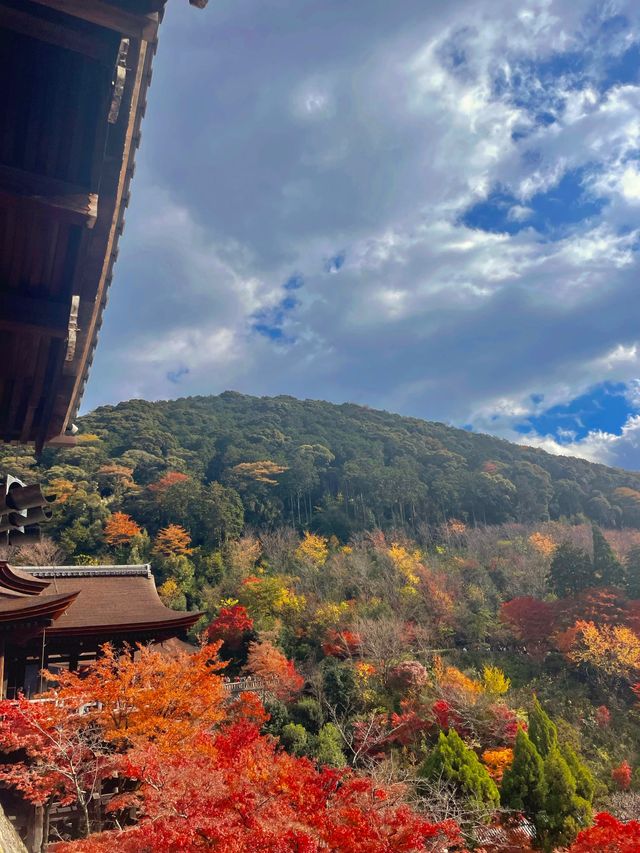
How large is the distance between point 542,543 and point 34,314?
38.2 m

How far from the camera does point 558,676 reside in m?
19.9

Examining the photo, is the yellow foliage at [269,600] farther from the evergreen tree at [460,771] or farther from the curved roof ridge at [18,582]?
the curved roof ridge at [18,582]

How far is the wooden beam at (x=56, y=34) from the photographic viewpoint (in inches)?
76.1

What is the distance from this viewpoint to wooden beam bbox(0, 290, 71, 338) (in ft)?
9.55

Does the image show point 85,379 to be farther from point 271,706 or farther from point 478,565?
point 478,565

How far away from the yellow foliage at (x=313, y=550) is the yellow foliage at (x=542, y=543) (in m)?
14.6

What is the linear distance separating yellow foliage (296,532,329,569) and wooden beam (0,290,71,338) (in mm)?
29253

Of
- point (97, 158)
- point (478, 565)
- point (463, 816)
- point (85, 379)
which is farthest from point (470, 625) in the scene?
point (97, 158)

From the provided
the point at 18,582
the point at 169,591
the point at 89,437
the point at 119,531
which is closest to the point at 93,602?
the point at 18,582

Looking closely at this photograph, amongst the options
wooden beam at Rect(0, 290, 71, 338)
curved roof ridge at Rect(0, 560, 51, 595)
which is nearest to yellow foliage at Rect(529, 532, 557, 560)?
curved roof ridge at Rect(0, 560, 51, 595)

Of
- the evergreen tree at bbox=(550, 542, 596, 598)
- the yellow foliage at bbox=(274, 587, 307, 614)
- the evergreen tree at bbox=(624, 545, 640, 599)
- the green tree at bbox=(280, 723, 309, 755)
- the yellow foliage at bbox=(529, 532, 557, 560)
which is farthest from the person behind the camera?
the yellow foliage at bbox=(529, 532, 557, 560)

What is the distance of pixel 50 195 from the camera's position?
2361 millimetres

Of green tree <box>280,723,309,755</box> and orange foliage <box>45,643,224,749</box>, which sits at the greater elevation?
Answer: orange foliage <box>45,643,224,749</box>

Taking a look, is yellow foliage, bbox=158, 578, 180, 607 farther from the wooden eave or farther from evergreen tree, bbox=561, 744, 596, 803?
evergreen tree, bbox=561, 744, 596, 803
